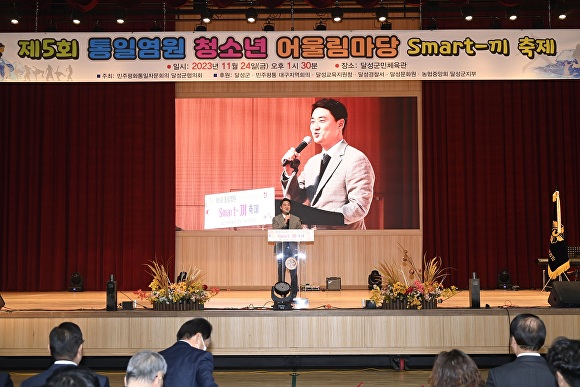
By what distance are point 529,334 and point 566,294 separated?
13.5 feet

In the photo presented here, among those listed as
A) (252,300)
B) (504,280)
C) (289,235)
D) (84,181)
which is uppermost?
(84,181)

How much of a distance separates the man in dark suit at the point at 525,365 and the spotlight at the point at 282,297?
12.5ft

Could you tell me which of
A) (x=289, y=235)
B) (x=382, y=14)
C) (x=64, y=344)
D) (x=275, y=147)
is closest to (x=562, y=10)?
(x=382, y=14)

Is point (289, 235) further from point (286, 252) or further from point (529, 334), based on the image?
point (529, 334)

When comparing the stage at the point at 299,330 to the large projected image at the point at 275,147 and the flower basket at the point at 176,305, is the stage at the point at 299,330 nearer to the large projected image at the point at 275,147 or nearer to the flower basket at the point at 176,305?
the flower basket at the point at 176,305

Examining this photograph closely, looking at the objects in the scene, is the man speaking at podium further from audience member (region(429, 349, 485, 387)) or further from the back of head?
audience member (region(429, 349, 485, 387))

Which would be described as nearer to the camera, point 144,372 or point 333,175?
point 144,372

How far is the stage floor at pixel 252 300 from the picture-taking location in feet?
25.0

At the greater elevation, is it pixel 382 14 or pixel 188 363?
pixel 382 14

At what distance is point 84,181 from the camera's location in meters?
11.0

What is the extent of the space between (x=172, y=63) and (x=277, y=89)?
3.20 metres

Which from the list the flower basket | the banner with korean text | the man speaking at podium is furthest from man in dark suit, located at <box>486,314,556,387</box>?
the banner with korean text

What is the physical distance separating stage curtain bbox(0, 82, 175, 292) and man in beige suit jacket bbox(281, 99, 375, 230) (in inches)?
77.0

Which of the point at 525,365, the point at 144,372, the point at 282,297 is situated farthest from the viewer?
the point at 282,297
